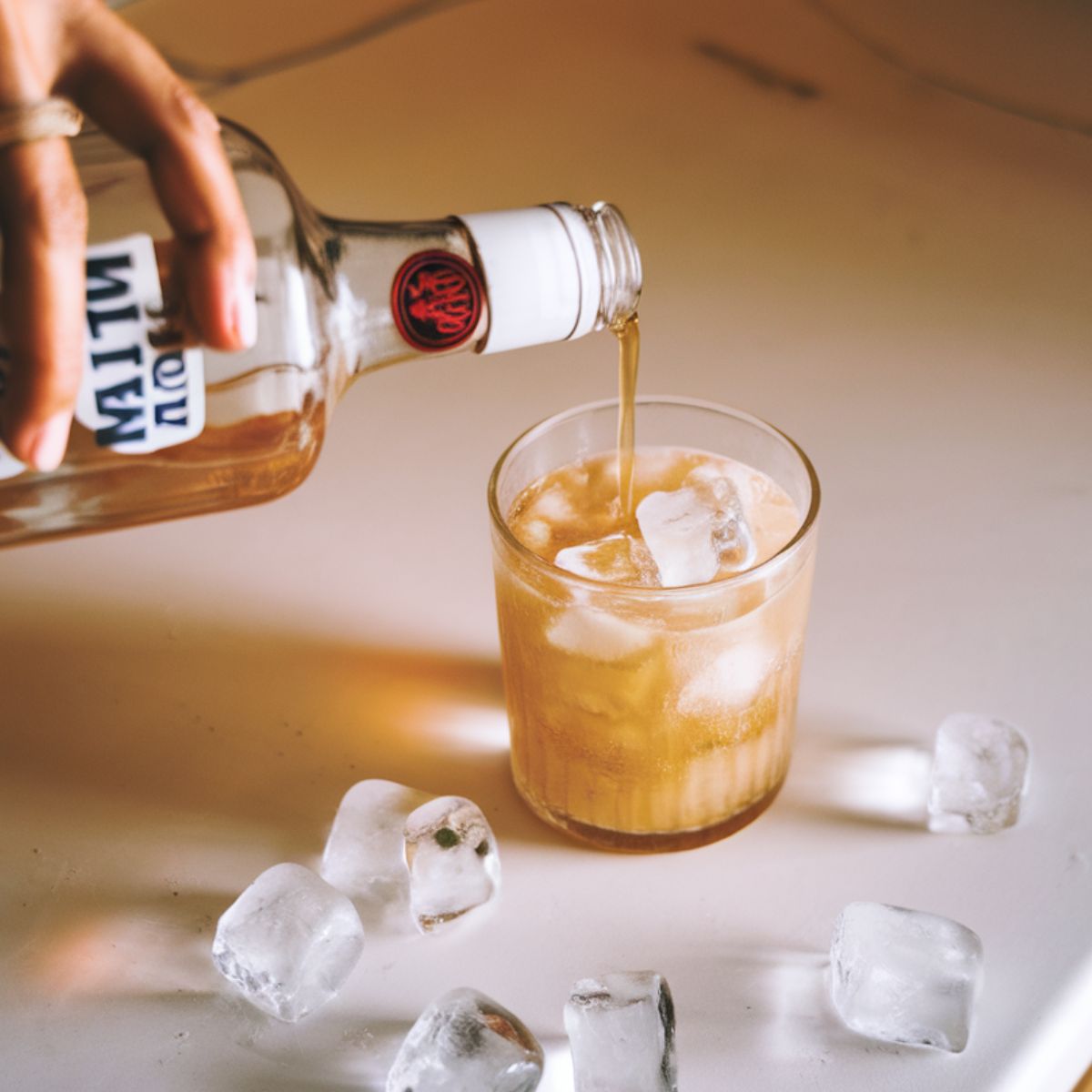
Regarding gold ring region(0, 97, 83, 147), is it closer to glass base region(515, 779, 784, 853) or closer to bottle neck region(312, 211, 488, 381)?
bottle neck region(312, 211, 488, 381)

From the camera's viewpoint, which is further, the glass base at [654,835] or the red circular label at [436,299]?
the glass base at [654,835]

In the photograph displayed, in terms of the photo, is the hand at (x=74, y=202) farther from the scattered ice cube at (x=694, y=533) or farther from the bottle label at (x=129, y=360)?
the scattered ice cube at (x=694, y=533)

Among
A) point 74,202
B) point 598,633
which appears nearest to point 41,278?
point 74,202

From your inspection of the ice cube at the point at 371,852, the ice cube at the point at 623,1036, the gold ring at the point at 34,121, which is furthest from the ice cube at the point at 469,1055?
the gold ring at the point at 34,121

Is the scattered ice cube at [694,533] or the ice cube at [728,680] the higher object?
the scattered ice cube at [694,533]

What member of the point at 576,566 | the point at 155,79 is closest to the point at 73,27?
the point at 155,79
